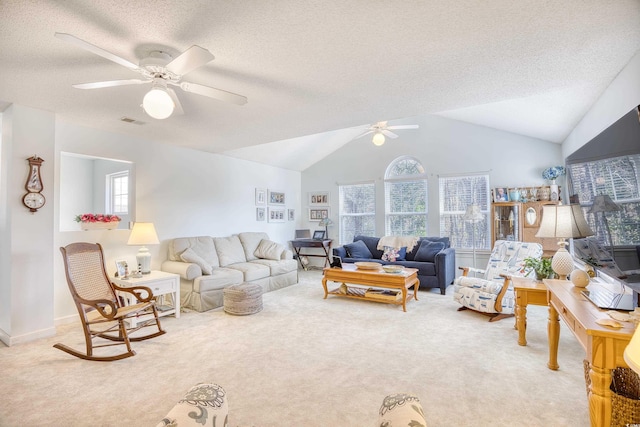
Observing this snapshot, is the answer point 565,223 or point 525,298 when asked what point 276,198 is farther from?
point 565,223

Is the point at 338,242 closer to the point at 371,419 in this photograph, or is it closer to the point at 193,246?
the point at 193,246

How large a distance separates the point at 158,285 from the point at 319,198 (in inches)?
187

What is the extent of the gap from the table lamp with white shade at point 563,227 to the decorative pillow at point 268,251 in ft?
13.8

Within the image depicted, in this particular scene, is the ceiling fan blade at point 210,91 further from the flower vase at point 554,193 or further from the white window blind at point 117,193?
the flower vase at point 554,193

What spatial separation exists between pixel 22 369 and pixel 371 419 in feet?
9.46

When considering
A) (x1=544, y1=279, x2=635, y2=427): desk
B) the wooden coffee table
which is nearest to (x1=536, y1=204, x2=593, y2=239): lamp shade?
(x1=544, y1=279, x2=635, y2=427): desk

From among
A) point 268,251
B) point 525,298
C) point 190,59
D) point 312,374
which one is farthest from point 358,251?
point 190,59

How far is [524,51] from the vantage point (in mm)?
2207

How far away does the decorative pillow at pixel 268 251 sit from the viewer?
582 cm

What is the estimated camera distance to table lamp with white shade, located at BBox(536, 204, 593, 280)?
2469 millimetres

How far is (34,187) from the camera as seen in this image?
3.23 metres

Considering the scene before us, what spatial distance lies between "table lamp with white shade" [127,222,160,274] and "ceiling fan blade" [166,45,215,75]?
2.37 meters

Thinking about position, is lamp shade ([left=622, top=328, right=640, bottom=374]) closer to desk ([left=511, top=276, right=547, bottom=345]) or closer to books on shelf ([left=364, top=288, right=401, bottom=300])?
desk ([left=511, top=276, right=547, bottom=345])

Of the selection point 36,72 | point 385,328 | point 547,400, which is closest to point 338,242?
point 385,328
